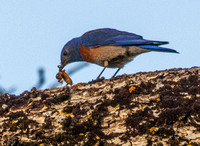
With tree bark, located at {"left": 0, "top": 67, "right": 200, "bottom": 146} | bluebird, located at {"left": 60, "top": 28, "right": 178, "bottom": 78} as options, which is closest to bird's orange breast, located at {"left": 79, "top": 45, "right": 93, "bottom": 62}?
bluebird, located at {"left": 60, "top": 28, "right": 178, "bottom": 78}

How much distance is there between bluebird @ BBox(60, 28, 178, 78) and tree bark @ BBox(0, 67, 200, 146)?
2.53 meters

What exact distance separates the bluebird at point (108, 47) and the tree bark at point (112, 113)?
8.30 feet

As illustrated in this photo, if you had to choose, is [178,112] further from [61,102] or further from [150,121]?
[61,102]

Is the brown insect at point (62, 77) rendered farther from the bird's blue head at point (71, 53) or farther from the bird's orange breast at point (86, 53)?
the bird's blue head at point (71, 53)

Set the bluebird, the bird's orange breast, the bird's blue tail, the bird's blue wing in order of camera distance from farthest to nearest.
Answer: the bird's orange breast, the bird's blue wing, the bluebird, the bird's blue tail

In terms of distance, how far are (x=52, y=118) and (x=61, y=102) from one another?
491 mm

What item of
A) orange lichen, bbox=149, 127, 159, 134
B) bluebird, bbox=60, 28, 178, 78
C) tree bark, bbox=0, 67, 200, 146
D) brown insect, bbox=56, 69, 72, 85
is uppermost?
bluebird, bbox=60, 28, 178, 78

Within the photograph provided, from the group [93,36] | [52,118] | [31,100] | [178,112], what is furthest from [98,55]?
[178,112]

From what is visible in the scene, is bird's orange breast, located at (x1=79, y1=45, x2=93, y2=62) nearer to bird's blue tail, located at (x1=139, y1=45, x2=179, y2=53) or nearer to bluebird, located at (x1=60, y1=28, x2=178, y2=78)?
bluebird, located at (x1=60, y1=28, x2=178, y2=78)

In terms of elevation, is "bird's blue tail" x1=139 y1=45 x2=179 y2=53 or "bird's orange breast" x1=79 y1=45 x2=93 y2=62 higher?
"bird's orange breast" x1=79 y1=45 x2=93 y2=62

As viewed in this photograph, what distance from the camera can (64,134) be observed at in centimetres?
414

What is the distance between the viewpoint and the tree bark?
3.87 meters

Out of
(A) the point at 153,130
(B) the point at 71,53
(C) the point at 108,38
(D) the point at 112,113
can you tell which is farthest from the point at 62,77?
(A) the point at 153,130

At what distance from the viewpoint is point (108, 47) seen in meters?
8.11
